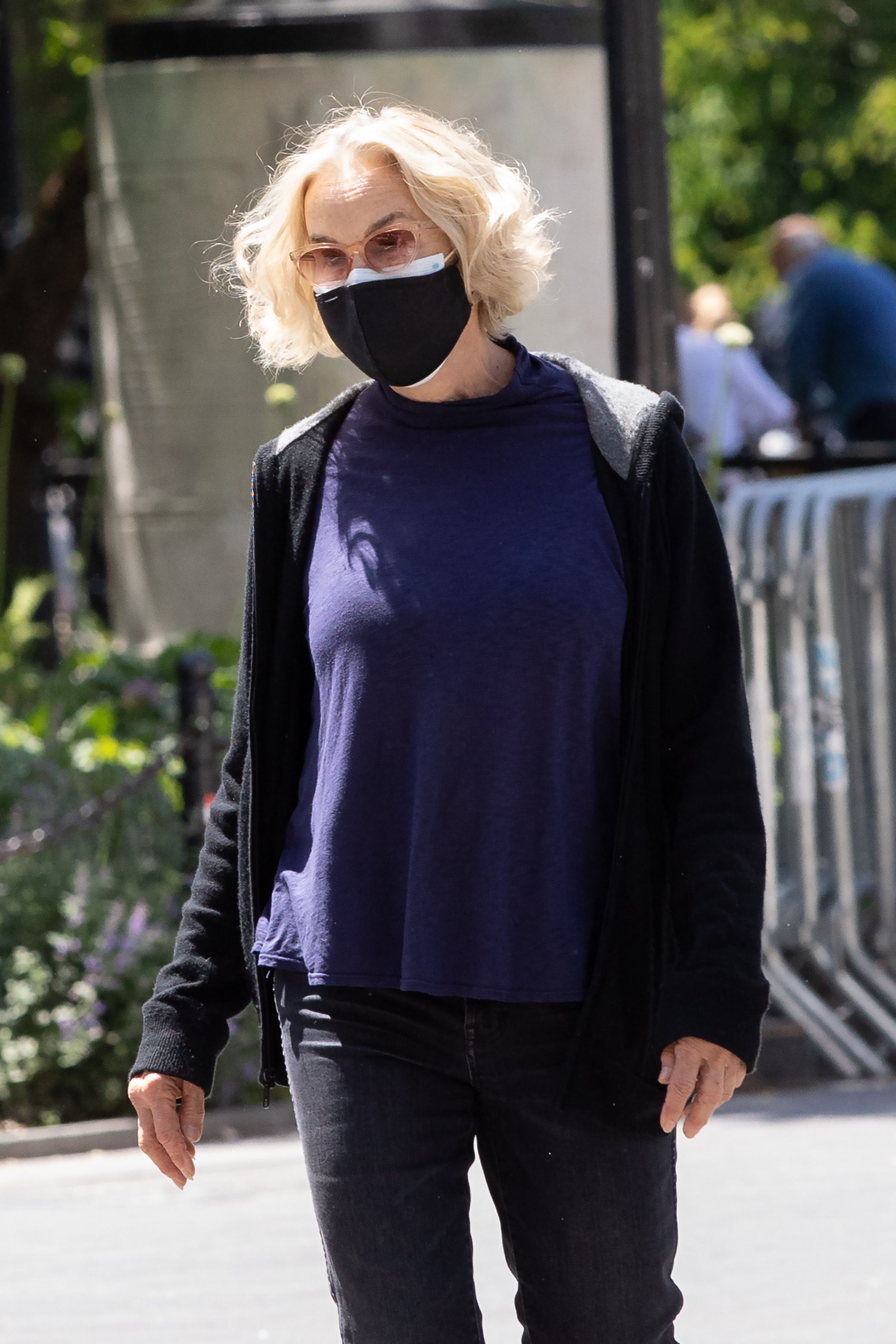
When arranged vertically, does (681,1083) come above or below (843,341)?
above

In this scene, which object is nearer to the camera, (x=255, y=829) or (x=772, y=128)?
(x=255, y=829)

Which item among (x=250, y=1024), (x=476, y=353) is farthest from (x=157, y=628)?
(x=476, y=353)

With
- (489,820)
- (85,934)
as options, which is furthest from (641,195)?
(489,820)

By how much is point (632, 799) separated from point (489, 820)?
0.17 meters

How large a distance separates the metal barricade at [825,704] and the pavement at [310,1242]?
1.10 feet

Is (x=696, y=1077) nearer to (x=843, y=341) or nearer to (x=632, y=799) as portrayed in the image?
(x=632, y=799)

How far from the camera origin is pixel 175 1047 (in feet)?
8.52

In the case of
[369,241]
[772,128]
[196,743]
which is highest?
[369,241]

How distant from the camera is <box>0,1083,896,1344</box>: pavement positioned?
4.28 m

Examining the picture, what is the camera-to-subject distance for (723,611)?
99.4 inches

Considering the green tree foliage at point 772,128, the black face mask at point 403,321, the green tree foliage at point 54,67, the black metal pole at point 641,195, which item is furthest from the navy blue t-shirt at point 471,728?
the green tree foliage at point 772,128

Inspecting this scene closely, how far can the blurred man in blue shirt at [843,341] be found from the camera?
364 inches

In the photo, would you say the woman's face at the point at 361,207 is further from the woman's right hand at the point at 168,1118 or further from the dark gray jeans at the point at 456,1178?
the woman's right hand at the point at 168,1118

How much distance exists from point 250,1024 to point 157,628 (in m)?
3.51
